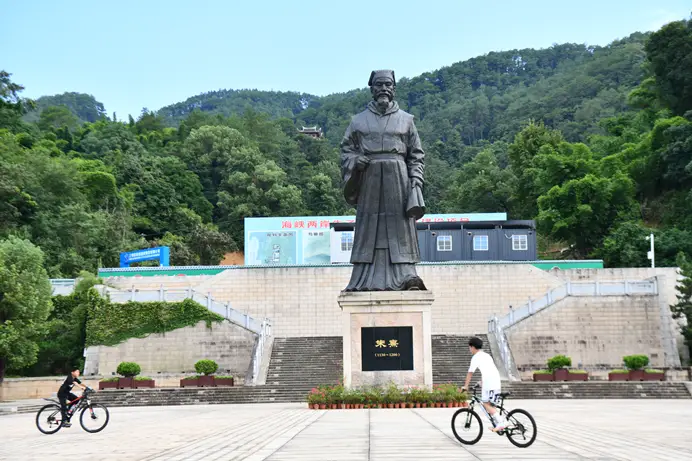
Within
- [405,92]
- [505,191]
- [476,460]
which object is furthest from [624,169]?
[405,92]

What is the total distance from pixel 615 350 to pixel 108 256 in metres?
29.5

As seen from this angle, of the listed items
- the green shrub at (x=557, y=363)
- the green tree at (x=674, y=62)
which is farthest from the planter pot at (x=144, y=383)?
the green tree at (x=674, y=62)

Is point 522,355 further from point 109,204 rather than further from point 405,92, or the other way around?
point 405,92

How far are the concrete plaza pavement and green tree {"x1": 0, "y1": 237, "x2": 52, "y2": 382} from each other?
12548 millimetres

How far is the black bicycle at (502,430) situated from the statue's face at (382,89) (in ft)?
33.2

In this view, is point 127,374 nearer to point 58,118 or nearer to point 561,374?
point 561,374

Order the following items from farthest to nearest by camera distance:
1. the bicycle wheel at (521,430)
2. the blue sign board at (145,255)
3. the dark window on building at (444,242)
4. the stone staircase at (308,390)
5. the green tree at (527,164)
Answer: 1. the green tree at (527,164)
2. the blue sign board at (145,255)
3. the dark window on building at (444,242)
4. the stone staircase at (308,390)
5. the bicycle wheel at (521,430)

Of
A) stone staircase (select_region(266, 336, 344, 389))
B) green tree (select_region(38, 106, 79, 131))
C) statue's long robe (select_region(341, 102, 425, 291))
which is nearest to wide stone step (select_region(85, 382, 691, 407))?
stone staircase (select_region(266, 336, 344, 389))

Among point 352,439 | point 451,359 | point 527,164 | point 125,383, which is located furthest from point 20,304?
point 527,164

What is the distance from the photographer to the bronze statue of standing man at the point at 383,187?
18453 millimetres

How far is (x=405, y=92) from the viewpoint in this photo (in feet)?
349

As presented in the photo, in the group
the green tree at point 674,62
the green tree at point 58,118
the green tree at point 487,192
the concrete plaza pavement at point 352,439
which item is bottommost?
the concrete plaza pavement at point 352,439

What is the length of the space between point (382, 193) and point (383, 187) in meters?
0.14

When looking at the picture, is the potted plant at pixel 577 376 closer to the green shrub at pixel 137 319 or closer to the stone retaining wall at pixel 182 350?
the stone retaining wall at pixel 182 350
